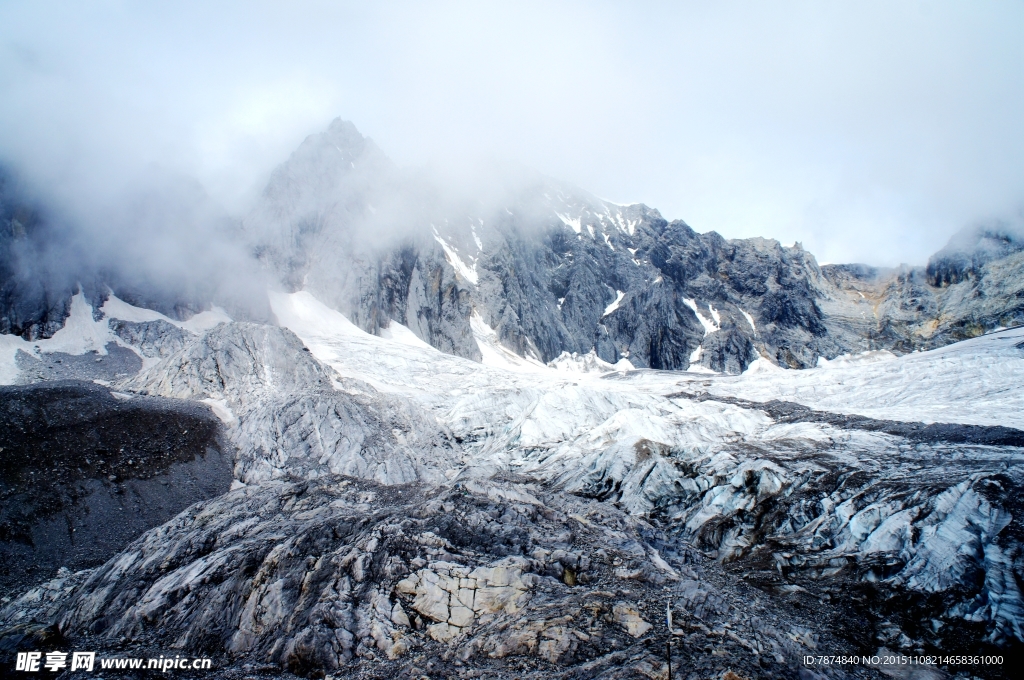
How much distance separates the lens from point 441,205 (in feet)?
382

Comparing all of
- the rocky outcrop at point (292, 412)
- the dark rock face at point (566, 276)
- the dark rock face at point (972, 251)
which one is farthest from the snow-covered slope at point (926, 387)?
the dark rock face at point (972, 251)

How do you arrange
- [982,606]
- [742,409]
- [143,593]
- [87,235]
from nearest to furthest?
[982,606]
[143,593]
[742,409]
[87,235]

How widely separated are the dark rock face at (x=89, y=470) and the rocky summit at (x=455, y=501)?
166 millimetres

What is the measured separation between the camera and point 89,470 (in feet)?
90.9

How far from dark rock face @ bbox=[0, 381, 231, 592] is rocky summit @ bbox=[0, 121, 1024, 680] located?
0.17 m

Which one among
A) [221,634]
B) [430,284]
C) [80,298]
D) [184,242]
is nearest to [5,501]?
[221,634]

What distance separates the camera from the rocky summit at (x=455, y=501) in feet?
44.7

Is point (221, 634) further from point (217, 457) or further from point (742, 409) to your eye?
point (742, 409)

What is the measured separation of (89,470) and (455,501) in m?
22.5

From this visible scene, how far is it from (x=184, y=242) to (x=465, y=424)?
1955 inches

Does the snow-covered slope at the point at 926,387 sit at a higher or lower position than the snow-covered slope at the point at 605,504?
higher

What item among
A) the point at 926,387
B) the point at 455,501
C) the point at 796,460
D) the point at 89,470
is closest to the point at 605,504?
the point at 455,501

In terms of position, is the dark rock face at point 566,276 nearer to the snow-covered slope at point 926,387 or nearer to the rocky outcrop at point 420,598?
the rocky outcrop at point 420,598

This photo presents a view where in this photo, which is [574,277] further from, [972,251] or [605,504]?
[605,504]
